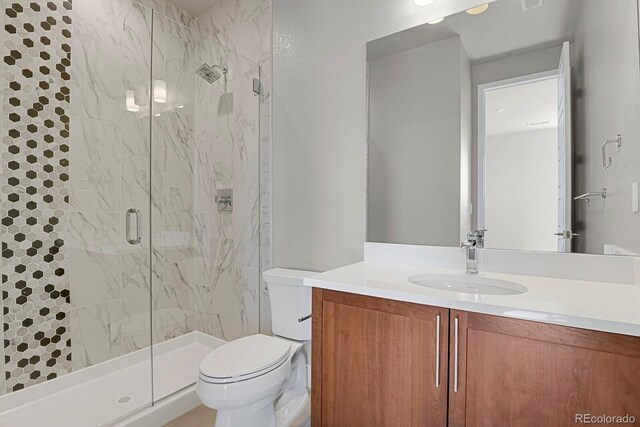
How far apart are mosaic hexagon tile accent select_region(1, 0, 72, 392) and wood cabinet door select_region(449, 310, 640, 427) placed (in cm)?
219

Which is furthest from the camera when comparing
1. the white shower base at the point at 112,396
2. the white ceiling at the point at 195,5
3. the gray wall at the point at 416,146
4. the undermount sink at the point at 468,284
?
the white ceiling at the point at 195,5

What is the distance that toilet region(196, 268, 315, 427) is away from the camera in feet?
4.29

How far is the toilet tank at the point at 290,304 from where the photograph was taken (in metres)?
1.79

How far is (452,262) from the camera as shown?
152cm

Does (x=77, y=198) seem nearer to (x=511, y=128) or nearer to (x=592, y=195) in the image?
(x=511, y=128)

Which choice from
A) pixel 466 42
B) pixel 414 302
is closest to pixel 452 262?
pixel 414 302

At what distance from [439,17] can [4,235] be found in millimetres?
2509

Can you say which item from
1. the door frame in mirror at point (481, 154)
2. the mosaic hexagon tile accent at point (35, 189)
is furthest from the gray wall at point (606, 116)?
the mosaic hexagon tile accent at point (35, 189)

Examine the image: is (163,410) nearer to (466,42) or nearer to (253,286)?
(253,286)

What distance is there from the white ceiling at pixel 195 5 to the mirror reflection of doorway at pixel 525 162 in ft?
7.14

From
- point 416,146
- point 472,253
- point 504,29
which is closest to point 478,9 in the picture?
point 504,29

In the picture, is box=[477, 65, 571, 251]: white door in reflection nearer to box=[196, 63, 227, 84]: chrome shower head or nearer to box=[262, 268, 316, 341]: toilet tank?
box=[262, 268, 316, 341]: toilet tank

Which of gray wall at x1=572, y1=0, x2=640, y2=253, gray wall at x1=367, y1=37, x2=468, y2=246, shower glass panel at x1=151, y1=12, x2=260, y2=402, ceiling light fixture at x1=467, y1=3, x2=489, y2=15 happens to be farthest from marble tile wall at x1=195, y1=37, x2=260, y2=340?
gray wall at x1=572, y1=0, x2=640, y2=253

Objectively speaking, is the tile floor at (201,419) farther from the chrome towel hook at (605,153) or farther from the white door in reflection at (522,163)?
the chrome towel hook at (605,153)
